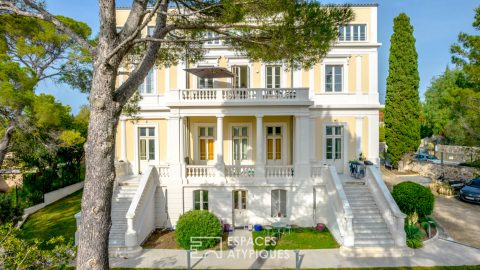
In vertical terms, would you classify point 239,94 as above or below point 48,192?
above

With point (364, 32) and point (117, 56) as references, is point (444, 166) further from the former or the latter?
point (117, 56)

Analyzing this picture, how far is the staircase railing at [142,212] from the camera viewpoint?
40.1 ft

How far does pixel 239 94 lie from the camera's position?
610 inches

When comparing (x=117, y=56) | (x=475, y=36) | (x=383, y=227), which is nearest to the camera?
(x=117, y=56)

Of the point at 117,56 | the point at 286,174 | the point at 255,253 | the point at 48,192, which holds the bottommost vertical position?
the point at 255,253

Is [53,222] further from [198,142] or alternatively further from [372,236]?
[372,236]

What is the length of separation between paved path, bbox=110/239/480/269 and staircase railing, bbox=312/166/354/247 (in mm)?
852

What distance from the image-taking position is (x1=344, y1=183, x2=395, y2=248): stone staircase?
12.0 metres

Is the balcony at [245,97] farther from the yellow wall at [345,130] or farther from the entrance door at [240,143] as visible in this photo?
the yellow wall at [345,130]

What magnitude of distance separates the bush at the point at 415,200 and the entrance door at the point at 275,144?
23.1ft

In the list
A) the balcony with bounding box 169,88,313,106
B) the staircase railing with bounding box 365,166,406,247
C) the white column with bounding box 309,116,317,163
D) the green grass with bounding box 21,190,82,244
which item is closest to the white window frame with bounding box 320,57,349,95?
the white column with bounding box 309,116,317,163

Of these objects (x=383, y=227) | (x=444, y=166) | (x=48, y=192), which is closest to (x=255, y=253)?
(x=383, y=227)

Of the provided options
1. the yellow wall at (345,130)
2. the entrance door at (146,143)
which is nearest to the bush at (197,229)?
the entrance door at (146,143)

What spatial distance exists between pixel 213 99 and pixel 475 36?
52.7 feet
